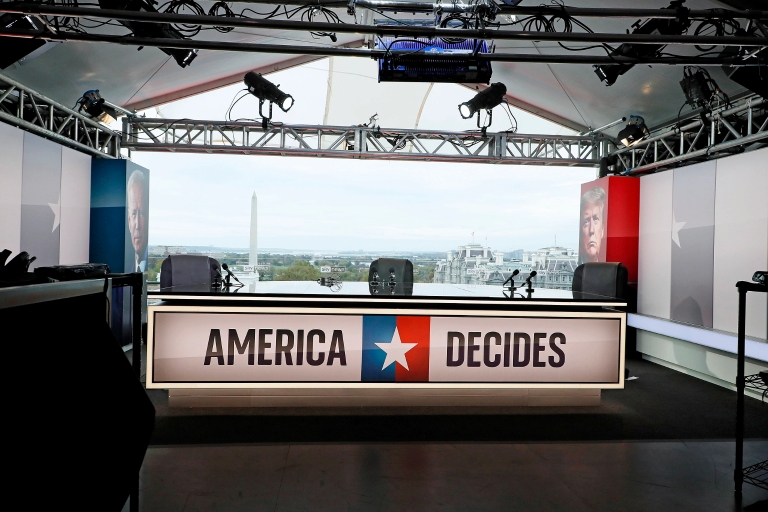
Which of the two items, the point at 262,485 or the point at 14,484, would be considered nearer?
the point at 14,484

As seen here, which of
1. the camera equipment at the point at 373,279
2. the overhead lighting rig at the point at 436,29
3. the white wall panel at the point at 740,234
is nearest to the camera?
the overhead lighting rig at the point at 436,29

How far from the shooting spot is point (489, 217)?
301 inches

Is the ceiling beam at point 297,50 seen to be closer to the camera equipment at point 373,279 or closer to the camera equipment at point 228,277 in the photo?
the camera equipment at point 228,277

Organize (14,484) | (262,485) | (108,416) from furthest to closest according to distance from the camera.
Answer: (262,485) < (108,416) < (14,484)

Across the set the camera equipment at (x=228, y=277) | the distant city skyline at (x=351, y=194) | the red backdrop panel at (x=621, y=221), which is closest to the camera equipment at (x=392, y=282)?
the camera equipment at (x=228, y=277)

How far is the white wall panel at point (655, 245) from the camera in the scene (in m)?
5.75

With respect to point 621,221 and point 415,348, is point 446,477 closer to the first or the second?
point 415,348

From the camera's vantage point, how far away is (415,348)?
3.55 m

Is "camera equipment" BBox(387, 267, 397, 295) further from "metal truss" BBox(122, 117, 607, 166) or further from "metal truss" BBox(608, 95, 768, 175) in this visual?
"metal truss" BBox(608, 95, 768, 175)

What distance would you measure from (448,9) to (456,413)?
311 cm

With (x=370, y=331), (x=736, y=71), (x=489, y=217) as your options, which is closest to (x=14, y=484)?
(x=370, y=331)

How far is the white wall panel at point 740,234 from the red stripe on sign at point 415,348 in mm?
3194

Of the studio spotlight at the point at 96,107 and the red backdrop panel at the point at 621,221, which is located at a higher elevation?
the studio spotlight at the point at 96,107

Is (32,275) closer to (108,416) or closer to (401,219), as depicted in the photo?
(108,416)
